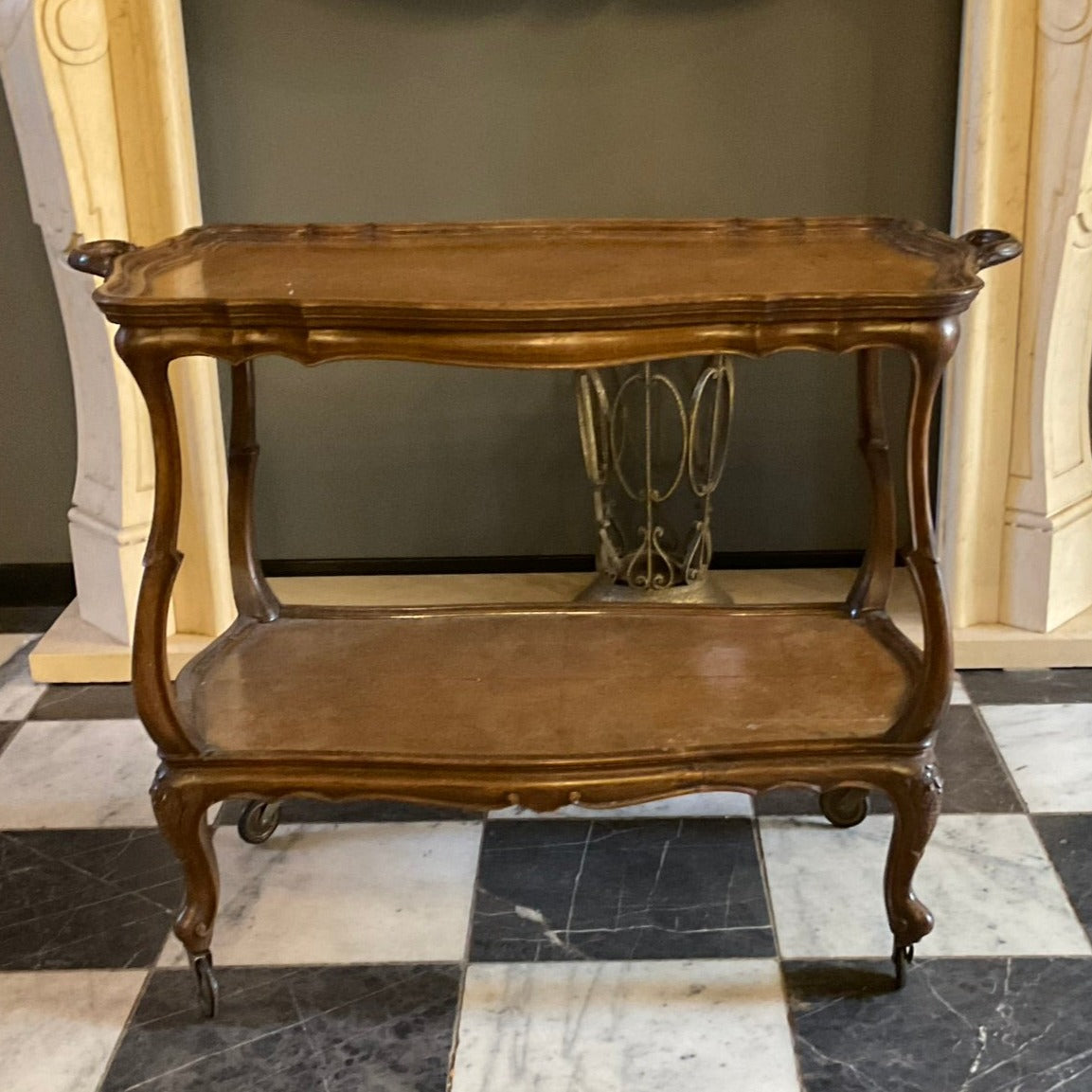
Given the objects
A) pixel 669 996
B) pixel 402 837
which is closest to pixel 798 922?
pixel 669 996

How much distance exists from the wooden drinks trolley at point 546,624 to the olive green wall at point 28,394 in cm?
84

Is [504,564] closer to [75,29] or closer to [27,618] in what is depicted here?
[27,618]

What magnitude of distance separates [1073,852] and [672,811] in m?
0.51

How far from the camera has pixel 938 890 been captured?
1705 millimetres

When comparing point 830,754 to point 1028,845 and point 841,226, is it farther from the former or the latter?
point 841,226

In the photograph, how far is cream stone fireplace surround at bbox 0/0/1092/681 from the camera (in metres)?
2.00

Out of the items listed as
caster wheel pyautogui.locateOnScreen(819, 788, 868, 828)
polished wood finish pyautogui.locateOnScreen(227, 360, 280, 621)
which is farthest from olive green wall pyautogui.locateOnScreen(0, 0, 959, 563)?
caster wheel pyautogui.locateOnScreen(819, 788, 868, 828)

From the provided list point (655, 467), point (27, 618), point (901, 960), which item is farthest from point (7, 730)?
point (901, 960)

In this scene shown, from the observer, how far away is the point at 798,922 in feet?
5.42

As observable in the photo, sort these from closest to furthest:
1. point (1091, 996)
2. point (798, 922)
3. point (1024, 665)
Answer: point (1091, 996), point (798, 922), point (1024, 665)

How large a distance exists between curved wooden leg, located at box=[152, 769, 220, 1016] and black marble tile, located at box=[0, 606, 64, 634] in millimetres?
1146

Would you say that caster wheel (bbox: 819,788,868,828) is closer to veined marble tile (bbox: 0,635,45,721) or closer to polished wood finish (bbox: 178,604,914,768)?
polished wood finish (bbox: 178,604,914,768)

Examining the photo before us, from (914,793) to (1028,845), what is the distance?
16.2 inches

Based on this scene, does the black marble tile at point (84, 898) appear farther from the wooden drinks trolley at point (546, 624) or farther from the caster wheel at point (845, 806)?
the caster wheel at point (845, 806)
